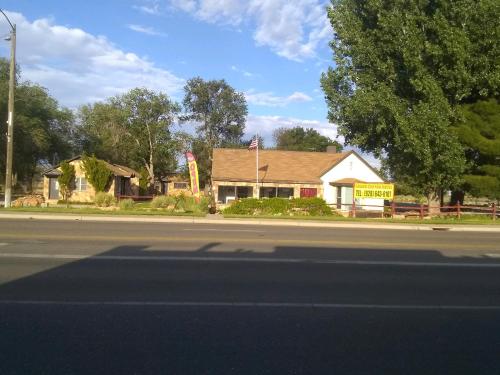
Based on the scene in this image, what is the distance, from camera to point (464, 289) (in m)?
8.16

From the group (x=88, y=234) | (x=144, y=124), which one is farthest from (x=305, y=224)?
(x=144, y=124)

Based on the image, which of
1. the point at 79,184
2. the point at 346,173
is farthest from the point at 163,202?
the point at 346,173

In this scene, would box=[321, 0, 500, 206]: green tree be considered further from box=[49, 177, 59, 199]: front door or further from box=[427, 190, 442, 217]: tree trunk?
box=[49, 177, 59, 199]: front door

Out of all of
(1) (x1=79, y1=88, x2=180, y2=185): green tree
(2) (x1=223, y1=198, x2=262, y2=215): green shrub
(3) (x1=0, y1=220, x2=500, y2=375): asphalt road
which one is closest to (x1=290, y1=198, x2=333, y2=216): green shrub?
(2) (x1=223, y1=198, x2=262, y2=215): green shrub

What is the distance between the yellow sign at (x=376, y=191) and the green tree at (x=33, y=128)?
29.5m

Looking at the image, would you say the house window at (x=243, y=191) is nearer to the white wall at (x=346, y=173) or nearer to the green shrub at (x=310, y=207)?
the white wall at (x=346, y=173)

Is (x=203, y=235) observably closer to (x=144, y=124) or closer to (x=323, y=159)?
(x=323, y=159)

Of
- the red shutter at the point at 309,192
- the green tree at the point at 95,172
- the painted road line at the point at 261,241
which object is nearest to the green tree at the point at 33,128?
the green tree at the point at 95,172

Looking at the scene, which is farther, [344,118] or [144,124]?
[144,124]

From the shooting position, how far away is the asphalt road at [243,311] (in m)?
4.77

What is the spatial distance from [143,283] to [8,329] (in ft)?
8.67

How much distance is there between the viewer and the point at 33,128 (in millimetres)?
44500

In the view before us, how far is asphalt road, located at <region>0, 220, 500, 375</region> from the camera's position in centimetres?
477

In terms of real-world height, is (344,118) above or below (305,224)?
above
